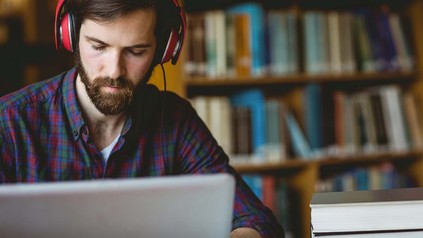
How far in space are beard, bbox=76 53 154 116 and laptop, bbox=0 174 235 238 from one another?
0.45 metres

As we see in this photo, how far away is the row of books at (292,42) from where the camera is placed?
2.31 metres

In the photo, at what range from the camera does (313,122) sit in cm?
244

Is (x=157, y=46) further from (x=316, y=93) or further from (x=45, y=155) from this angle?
(x=316, y=93)

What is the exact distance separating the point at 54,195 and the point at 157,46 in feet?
1.97

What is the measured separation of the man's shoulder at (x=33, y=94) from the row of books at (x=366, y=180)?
153cm

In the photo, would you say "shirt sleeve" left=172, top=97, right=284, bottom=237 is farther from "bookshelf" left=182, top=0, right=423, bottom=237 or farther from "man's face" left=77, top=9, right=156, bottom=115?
"bookshelf" left=182, top=0, right=423, bottom=237

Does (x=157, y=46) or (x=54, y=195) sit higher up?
(x=157, y=46)

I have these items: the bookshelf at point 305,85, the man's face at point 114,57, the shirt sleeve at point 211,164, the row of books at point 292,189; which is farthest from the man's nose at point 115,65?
the row of books at point 292,189

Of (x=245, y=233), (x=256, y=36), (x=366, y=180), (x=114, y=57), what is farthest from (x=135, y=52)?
(x=366, y=180)

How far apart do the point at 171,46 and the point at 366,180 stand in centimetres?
161

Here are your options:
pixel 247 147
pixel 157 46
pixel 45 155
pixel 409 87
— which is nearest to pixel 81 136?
pixel 45 155

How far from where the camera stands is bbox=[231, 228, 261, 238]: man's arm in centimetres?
105

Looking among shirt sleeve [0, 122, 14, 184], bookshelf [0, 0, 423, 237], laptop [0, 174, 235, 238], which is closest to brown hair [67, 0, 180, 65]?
shirt sleeve [0, 122, 14, 184]

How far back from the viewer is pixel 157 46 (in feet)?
4.00
